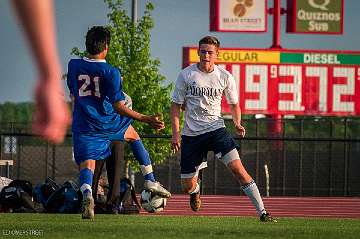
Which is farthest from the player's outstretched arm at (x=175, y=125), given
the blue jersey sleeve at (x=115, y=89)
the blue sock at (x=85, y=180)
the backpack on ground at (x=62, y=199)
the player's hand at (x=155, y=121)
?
the backpack on ground at (x=62, y=199)

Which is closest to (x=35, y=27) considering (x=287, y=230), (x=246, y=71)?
(x=287, y=230)

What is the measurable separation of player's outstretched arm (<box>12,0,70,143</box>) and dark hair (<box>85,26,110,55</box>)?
26.7 ft

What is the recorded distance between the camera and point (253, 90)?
3688 cm

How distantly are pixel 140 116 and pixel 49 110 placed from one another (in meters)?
7.49

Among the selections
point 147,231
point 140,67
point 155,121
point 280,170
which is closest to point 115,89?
point 155,121

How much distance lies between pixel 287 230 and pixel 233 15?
2994 cm

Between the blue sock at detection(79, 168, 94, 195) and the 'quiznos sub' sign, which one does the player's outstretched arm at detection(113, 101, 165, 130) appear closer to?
the blue sock at detection(79, 168, 94, 195)

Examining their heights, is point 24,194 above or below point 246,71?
below

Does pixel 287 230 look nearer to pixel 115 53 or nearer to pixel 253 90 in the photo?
pixel 115 53

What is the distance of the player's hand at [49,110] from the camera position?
4.84 ft

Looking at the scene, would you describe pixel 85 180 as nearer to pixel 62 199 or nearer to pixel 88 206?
pixel 88 206

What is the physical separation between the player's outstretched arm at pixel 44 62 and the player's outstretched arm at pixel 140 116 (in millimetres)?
7156

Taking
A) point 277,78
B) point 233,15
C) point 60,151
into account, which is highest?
point 233,15

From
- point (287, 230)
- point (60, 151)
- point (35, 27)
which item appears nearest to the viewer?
point (35, 27)
